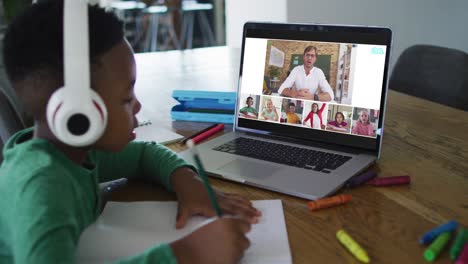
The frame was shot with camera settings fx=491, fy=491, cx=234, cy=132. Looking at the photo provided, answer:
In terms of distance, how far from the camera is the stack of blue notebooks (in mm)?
1239

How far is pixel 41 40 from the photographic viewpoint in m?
0.65

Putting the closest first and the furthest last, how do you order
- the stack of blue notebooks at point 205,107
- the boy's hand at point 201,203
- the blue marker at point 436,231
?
the blue marker at point 436,231, the boy's hand at point 201,203, the stack of blue notebooks at point 205,107

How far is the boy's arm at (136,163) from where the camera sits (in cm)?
90

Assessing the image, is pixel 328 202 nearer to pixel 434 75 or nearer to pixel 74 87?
pixel 74 87

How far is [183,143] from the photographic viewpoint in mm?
1110

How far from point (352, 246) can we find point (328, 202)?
0.13 meters

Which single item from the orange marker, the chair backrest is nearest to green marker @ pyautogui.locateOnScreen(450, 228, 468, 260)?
the orange marker

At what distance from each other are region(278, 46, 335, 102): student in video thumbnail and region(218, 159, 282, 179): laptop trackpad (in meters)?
0.19

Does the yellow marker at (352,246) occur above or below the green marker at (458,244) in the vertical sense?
below

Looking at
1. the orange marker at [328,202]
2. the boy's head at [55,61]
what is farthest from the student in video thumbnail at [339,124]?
the boy's head at [55,61]

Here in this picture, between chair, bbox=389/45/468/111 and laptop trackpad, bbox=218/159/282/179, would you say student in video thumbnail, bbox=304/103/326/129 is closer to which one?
laptop trackpad, bbox=218/159/282/179

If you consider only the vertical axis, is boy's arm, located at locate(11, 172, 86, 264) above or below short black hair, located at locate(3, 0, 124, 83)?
below

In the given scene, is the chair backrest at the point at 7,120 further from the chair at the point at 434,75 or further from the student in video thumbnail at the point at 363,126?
the chair at the point at 434,75

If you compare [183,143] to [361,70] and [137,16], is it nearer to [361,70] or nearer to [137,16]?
[361,70]
